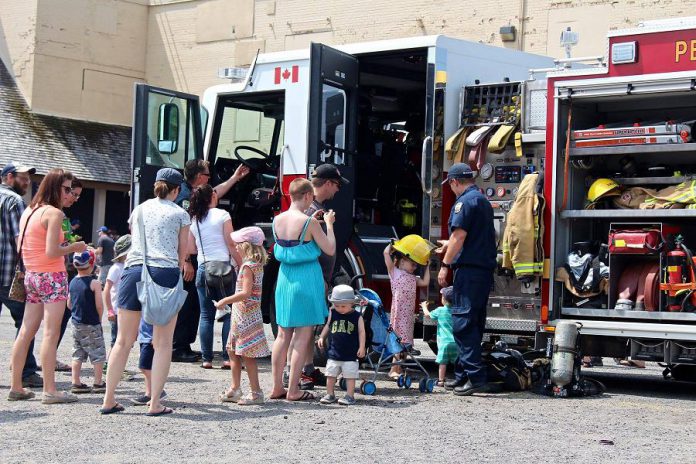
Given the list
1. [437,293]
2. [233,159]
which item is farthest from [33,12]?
[437,293]

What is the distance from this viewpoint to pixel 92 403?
28.3ft

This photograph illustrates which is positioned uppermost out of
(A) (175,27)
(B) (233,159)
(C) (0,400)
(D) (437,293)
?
(A) (175,27)

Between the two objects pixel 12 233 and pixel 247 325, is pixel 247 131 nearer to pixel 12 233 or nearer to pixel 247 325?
pixel 12 233

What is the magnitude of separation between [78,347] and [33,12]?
2883 cm

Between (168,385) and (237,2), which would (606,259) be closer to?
(168,385)

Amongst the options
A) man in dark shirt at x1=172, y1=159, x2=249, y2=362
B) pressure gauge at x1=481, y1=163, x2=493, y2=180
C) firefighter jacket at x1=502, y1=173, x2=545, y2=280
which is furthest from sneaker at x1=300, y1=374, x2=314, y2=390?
pressure gauge at x1=481, y1=163, x2=493, y2=180

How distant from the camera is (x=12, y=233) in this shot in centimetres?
930

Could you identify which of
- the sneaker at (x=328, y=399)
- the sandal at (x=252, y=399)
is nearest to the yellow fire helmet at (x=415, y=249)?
the sneaker at (x=328, y=399)

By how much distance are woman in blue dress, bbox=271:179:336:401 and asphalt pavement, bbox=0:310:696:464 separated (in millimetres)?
434

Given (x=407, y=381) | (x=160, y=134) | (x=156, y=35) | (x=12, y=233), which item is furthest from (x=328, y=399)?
(x=156, y=35)

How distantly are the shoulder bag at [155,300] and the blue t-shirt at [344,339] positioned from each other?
1.39 m

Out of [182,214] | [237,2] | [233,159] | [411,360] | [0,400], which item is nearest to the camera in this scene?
[182,214]

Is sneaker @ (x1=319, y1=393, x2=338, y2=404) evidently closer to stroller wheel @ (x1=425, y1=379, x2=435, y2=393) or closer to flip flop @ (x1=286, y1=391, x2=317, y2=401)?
flip flop @ (x1=286, y1=391, x2=317, y2=401)

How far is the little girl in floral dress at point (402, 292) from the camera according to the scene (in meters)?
10.3
